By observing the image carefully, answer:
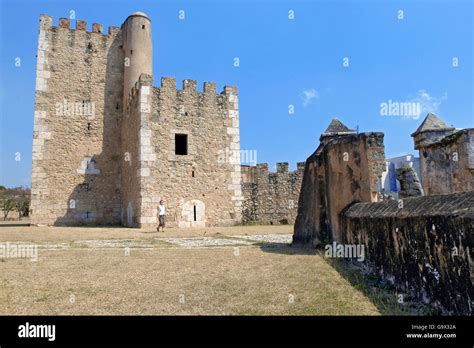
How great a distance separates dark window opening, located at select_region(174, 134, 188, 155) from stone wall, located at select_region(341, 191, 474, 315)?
13068mm

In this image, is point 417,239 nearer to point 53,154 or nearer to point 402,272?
point 402,272

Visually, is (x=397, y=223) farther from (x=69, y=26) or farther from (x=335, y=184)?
(x=69, y=26)

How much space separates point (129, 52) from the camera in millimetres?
19188

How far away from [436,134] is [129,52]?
1559 centimetres

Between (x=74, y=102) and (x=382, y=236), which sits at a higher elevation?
(x=74, y=102)

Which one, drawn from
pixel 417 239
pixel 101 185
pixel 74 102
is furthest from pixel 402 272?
pixel 74 102

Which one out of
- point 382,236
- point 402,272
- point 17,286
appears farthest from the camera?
point 382,236

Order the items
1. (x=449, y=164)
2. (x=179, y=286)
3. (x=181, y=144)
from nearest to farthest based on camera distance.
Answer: (x=179, y=286), (x=449, y=164), (x=181, y=144)

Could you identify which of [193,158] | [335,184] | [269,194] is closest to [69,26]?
[193,158]

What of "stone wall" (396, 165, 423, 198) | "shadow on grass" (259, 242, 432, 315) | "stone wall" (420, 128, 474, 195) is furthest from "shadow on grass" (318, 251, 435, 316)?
"stone wall" (420, 128, 474, 195)

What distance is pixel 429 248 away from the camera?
3.16 metres

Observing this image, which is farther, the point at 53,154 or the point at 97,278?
the point at 53,154

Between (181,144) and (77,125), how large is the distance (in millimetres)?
5909

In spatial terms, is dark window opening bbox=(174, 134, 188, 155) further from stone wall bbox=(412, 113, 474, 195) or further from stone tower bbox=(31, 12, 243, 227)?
stone wall bbox=(412, 113, 474, 195)
